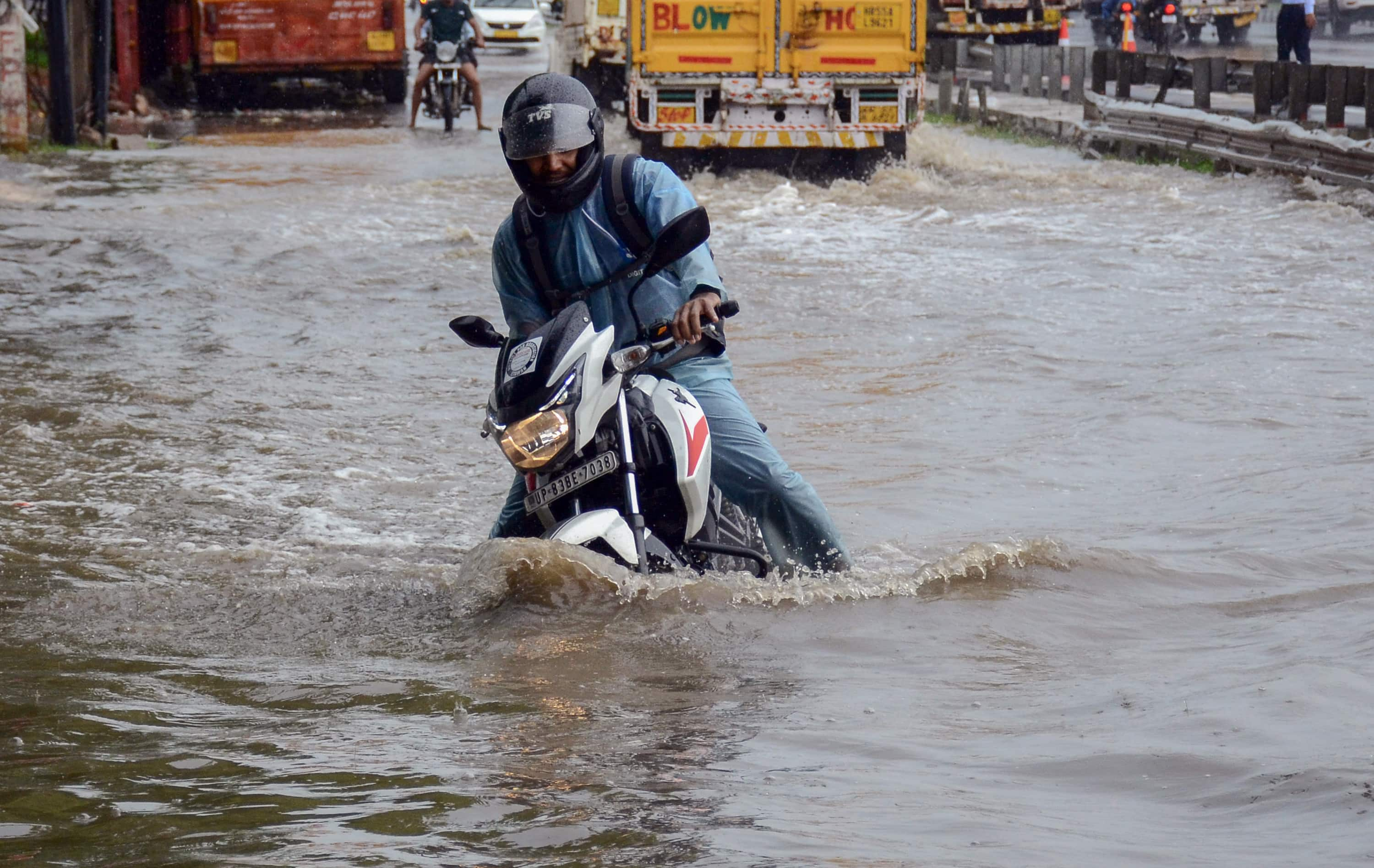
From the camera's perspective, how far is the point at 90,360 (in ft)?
29.4

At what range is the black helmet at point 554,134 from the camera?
14.2 feet

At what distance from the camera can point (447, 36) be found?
71.3ft

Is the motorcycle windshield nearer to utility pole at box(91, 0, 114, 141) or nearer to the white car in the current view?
utility pole at box(91, 0, 114, 141)

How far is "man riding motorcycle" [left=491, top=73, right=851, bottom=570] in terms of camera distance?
436 cm

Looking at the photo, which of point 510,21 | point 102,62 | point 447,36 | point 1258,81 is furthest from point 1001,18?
point 102,62

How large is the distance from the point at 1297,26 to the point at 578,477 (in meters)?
20.8

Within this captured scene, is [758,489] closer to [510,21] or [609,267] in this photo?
[609,267]

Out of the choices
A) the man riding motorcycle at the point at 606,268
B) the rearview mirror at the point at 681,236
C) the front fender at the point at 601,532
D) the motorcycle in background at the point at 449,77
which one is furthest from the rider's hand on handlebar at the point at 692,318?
the motorcycle in background at the point at 449,77

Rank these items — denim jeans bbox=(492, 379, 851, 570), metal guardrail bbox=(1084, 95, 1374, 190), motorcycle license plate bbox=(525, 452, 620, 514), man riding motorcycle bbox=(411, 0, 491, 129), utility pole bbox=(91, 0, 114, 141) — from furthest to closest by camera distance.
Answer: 1. man riding motorcycle bbox=(411, 0, 491, 129)
2. utility pole bbox=(91, 0, 114, 141)
3. metal guardrail bbox=(1084, 95, 1374, 190)
4. denim jeans bbox=(492, 379, 851, 570)
5. motorcycle license plate bbox=(525, 452, 620, 514)

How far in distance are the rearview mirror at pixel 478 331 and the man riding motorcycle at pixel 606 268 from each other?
6cm

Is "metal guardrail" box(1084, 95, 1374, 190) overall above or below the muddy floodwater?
above

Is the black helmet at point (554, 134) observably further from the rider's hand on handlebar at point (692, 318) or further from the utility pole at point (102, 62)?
the utility pole at point (102, 62)

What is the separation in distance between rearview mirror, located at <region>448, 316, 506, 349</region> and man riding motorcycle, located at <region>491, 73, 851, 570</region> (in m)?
0.06

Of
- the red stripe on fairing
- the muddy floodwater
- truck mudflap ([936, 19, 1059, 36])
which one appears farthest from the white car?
the red stripe on fairing
